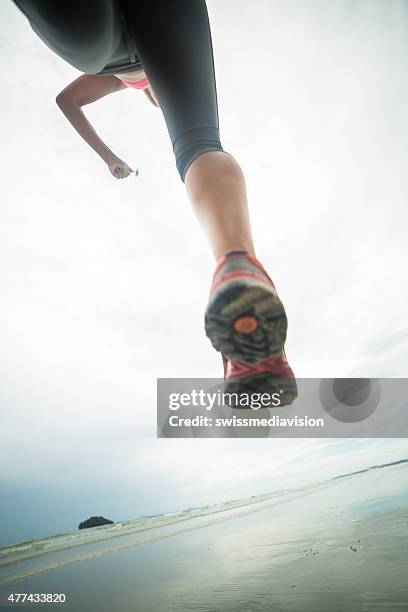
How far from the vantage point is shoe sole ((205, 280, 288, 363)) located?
0.62 m

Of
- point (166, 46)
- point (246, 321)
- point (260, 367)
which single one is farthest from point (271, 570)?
point (166, 46)

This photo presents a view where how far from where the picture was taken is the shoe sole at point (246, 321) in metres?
0.62

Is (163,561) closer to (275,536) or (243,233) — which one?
(275,536)

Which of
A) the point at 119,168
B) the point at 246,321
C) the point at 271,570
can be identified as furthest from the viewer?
→ the point at 271,570

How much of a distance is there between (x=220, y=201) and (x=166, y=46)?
1.21 feet

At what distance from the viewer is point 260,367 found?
67cm

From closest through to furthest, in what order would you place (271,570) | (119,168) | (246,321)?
1. (246,321)
2. (119,168)
3. (271,570)

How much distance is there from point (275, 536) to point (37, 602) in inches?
144

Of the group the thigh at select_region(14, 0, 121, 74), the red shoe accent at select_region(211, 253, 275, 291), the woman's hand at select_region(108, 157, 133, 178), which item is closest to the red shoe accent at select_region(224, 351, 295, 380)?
the red shoe accent at select_region(211, 253, 275, 291)

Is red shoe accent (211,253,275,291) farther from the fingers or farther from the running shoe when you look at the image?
the fingers

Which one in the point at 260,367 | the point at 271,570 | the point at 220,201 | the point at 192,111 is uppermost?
the point at 192,111

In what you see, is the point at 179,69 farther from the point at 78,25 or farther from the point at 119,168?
the point at 119,168

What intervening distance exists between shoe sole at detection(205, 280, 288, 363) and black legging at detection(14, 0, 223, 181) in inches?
13.5

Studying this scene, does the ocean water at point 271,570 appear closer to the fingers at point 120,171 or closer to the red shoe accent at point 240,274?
the red shoe accent at point 240,274
